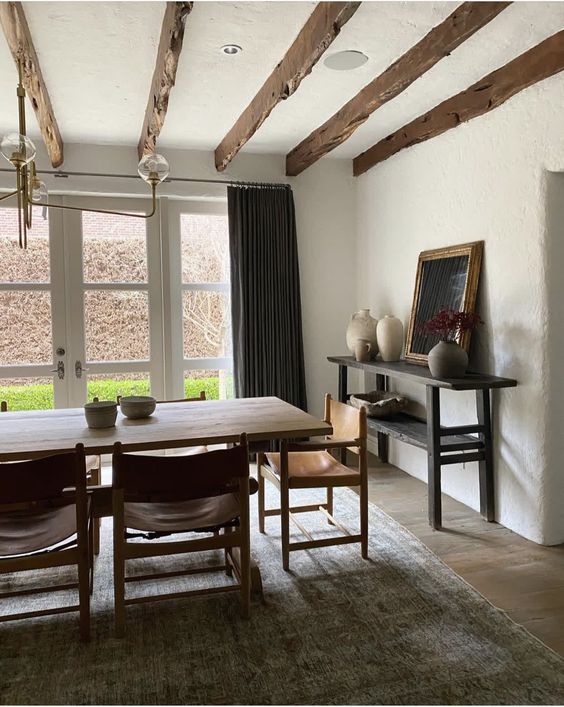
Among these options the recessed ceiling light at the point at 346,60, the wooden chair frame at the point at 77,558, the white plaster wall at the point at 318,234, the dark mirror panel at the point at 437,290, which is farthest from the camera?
the white plaster wall at the point at 318,234

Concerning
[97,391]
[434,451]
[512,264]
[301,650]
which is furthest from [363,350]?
[301,650]

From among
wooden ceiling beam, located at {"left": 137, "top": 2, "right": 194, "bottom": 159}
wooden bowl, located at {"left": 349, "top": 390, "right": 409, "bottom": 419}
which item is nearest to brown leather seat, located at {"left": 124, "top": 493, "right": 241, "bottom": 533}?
wooden bowl, located at {"left": 349, "top": 390, "right": 409, "bottom": 419}

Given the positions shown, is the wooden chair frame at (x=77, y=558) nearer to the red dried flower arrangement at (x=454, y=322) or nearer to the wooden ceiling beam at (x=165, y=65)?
the wooden ceiling beam at (x=165, y=65)

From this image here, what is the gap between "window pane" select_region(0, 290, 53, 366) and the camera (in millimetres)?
4348

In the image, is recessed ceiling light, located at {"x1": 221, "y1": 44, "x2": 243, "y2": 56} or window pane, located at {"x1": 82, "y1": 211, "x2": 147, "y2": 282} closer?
recessed ceiling light, located at {"x1": 221, "y1": 44, "x2": 243, "y2": 56}

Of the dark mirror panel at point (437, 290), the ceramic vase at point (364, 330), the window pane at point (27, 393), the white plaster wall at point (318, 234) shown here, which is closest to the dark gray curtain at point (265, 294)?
the white plaster wall at point (318, 234)

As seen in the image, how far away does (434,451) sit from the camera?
3242 mm

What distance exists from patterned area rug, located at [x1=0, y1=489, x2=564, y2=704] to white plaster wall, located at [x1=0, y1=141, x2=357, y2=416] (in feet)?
8.01

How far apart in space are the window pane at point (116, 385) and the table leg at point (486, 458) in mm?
2568

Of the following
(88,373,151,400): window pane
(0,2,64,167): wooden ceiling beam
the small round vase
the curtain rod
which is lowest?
(88,373,151,400): window pane

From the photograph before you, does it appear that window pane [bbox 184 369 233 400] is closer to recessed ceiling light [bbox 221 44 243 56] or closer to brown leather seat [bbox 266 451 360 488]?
brown leather seat [bbox 266 451 360 488]

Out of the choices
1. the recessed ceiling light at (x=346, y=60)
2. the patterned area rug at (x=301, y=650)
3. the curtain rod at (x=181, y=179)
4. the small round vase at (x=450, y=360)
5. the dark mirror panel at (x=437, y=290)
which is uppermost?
the recessed ceiling light at (x=346, y=60)

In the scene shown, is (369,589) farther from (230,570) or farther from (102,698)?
(102,698)

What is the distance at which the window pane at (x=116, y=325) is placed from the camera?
452cm
